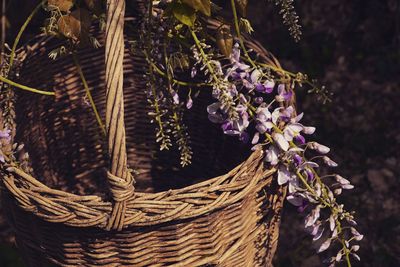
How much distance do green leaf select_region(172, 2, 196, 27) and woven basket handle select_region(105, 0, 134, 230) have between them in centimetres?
13

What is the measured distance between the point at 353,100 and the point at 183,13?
1267 mm

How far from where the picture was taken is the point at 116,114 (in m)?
1.20

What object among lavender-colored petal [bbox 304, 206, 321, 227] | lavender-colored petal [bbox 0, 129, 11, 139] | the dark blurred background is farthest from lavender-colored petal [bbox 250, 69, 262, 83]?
the dark blurred background

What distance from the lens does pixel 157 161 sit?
6.86ft

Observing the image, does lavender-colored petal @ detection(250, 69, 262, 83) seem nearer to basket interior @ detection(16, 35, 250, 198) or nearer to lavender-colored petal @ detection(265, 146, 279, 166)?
lavender-colored petal @ detection(265, 146, 279, 166)

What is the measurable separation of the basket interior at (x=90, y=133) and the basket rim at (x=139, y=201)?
1.53ft

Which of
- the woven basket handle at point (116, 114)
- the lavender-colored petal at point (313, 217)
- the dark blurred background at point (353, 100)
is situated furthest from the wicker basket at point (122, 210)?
the dark blurred background at point (353, 100)

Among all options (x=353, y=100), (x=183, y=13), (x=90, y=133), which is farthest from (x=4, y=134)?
(x=353, y=100)

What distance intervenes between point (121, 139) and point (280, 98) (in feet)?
1.25

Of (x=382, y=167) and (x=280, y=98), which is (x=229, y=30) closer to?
(x=280, y=98)

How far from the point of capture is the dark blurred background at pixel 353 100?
6.68 feet

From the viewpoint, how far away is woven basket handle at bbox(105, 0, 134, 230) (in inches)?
47.4

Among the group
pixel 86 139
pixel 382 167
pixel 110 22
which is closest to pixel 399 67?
pixel 382 167

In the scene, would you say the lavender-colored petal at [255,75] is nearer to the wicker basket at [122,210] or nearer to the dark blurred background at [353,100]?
the wicker basket at [122,210]
